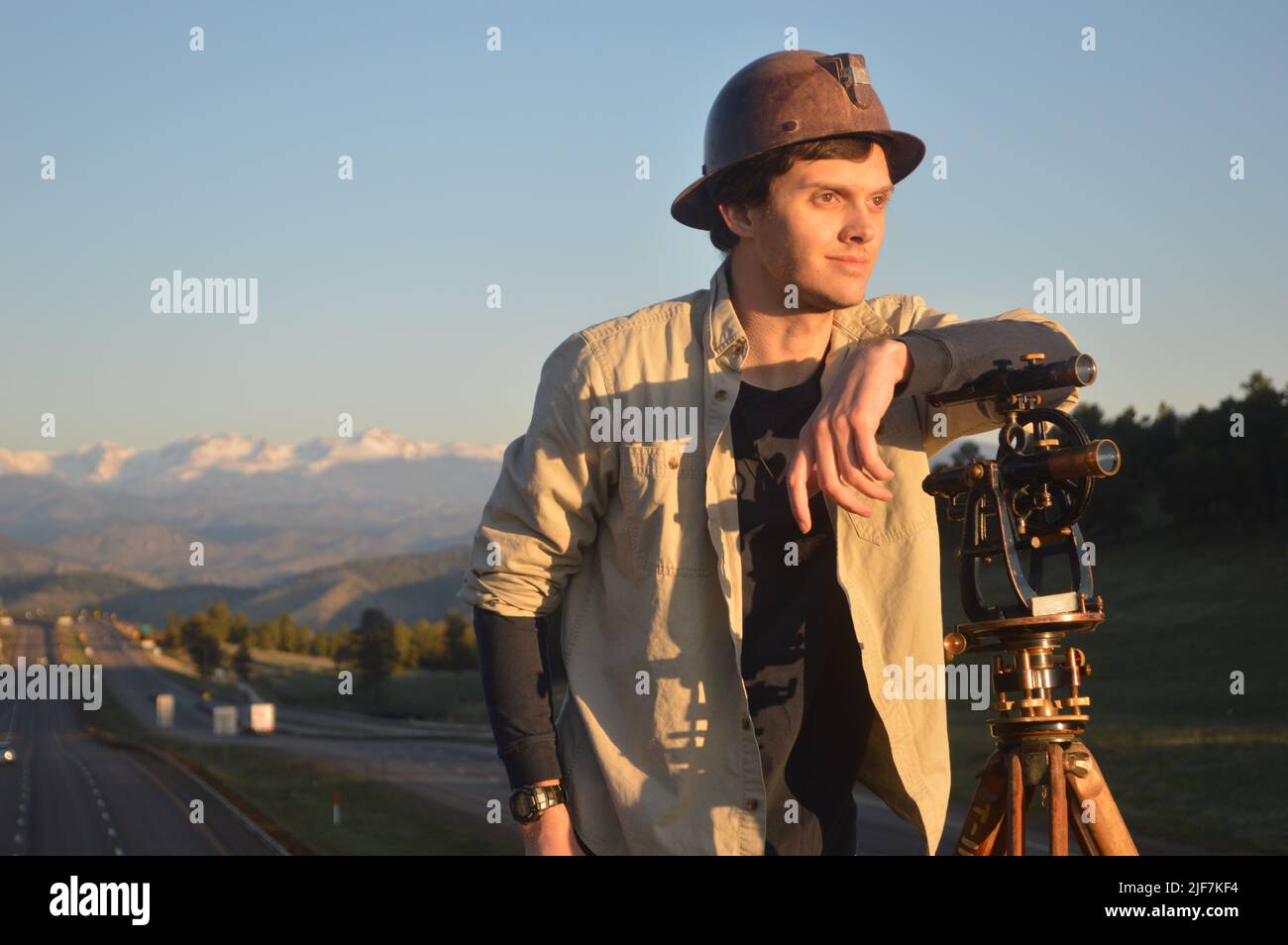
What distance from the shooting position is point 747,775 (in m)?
3.60

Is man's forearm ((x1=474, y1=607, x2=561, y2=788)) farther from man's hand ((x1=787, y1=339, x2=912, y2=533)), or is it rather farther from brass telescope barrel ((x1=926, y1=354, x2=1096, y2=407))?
brass telescope barrel ((x1=926, y1=354, x2=1096, y2=407))

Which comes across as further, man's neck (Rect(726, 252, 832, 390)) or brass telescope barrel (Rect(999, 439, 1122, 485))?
man's neck (Rect(726, 252, 832, 390))

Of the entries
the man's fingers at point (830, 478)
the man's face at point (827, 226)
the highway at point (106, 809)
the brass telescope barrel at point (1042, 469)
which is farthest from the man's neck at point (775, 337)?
the highway at point (106, 809)

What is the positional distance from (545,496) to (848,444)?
0.90 m

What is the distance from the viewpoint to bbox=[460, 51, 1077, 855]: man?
3.64 meters

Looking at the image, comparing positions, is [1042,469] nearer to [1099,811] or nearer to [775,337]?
[1099,811]

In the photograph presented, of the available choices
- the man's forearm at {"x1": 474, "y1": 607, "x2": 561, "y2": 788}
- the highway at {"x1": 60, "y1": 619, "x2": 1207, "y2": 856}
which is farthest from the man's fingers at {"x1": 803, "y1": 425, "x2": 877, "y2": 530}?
the highway at {"x1": 60, "y1": 619, "x2": 1207, "y2": 856}

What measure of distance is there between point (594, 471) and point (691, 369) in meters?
0.39

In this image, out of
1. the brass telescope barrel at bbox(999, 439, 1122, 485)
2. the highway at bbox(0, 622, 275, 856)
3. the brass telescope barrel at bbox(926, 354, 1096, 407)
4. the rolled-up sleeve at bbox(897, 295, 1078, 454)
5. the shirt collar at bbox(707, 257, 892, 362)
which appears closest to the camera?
the brass telescope barrel at bbox(999, 439, 1122, 485)

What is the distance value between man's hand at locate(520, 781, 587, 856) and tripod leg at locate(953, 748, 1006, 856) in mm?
1001

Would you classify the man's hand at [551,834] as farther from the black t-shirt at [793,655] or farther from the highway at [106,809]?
the highway at [106,809]

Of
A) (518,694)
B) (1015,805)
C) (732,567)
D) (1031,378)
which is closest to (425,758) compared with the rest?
(518,694)
